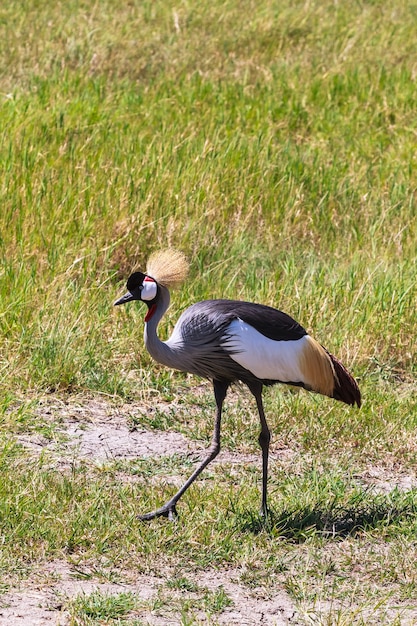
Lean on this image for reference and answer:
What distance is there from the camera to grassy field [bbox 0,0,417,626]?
4.10 m

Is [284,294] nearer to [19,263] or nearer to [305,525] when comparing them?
[19,263]

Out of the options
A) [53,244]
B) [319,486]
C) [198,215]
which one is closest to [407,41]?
[198,215]

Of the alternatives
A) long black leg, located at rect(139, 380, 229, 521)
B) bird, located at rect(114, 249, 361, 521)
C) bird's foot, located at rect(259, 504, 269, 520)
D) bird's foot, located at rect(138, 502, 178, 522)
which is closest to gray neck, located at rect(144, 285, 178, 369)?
bird, located at rect(114, 249, 361, 521)

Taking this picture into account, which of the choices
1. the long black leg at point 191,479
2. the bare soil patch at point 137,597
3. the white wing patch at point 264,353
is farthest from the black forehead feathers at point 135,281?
the bare soil patch at point 137,597

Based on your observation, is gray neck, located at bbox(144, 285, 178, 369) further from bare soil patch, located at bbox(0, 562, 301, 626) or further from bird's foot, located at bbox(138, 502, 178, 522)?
bare soil patch, located at bbox(0, 562, 301, 626)

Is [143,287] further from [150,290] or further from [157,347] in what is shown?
[157,347]

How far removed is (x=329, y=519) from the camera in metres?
4.50

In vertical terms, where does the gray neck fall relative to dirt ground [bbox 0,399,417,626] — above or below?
above

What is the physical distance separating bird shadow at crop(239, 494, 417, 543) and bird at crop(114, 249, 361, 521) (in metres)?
0.07

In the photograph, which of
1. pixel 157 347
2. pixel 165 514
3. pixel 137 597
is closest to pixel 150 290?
pixel 157 347

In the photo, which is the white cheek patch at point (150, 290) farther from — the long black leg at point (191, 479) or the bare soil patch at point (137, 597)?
the bare soil patch at point (137, 597)

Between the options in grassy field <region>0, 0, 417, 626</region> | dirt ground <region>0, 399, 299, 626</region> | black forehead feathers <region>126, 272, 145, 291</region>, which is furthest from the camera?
black forehead feathers <region>126, 272, 145, 291</region>

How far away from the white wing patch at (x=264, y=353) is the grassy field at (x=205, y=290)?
1.82 ft

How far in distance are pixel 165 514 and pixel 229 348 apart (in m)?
0.72
